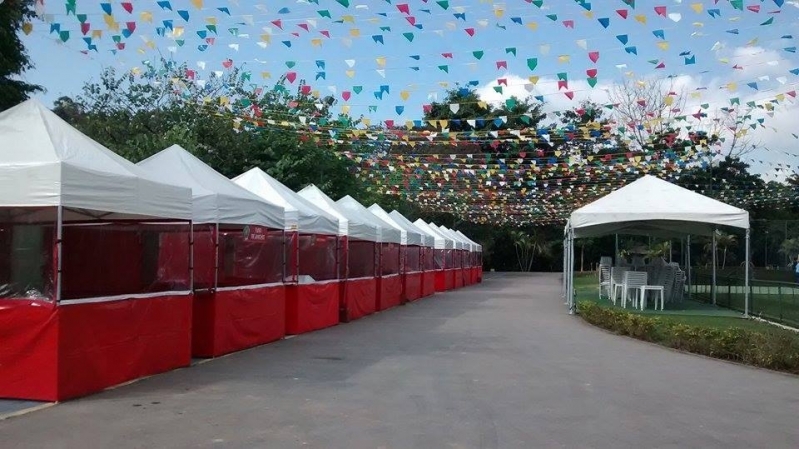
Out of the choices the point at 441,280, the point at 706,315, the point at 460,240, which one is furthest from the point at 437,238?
the point at 706,315

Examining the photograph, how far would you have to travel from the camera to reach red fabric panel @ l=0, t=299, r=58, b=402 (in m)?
7.56

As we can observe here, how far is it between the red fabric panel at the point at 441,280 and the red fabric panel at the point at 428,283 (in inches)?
63.3

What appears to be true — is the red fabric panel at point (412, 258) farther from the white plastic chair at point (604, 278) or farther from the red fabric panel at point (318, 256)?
the red fabric panel at point (318, 256)

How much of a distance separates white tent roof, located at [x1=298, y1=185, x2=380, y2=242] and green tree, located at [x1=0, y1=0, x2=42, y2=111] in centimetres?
758

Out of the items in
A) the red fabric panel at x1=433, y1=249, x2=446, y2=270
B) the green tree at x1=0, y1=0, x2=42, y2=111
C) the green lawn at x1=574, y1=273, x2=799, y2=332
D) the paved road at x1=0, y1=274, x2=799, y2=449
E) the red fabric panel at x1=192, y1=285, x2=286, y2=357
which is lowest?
the paved road at x1=0, y1=274, x2=799, y2=449

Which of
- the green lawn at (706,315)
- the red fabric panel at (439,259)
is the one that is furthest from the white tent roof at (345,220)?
the red fabric panel at (439,259)

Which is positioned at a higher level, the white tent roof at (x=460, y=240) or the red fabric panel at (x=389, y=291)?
the white tent roof at (x=460, y=240)

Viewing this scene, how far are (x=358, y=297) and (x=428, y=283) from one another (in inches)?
429

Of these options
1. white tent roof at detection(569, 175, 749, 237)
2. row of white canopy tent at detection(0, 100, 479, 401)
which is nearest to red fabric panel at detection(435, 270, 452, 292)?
white tent roof at detection(569, 175, 749, 237)

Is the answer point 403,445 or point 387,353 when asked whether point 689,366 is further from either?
point 403,445

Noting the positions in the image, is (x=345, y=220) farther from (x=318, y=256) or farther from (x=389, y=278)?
(x=389, y=278)

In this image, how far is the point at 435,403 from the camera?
8227 millimetres

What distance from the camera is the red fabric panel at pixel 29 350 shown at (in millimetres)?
7562

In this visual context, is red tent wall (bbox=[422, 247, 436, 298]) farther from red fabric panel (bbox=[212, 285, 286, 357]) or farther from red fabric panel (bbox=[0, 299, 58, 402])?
red fabric panel (bbox=[0, 299, 58, 402])
